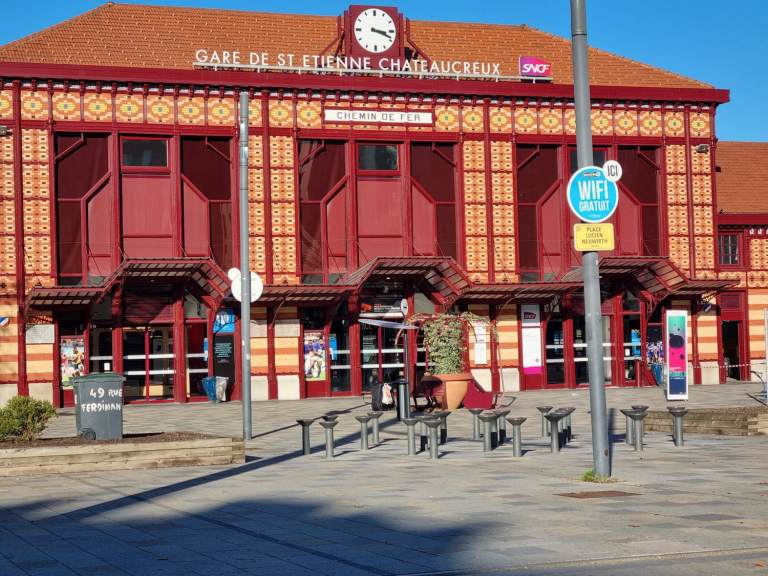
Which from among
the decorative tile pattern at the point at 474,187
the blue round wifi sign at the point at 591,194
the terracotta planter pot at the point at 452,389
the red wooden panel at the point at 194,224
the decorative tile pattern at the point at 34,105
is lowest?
the terracotta planter pot at the point at 452,389

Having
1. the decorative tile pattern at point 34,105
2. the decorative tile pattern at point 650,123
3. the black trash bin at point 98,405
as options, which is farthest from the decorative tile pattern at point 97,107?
the decorative tile pattern at point 650,123

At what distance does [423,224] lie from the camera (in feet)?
113

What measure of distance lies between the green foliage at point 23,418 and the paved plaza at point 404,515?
59.3 inches

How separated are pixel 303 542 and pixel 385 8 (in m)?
28.9

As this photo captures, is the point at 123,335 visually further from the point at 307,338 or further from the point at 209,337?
the point at 307,338

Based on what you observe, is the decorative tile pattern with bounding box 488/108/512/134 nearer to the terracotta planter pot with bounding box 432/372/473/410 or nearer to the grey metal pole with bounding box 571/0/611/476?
the terracotta planter pot with bounding box 432/372/473/410

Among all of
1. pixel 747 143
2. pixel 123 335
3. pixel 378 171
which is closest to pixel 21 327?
pixel 123 335

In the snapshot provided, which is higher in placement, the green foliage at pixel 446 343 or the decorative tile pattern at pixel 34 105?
the decorative tile pattern at pixel 34 105

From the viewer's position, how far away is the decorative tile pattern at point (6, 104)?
30781 mm

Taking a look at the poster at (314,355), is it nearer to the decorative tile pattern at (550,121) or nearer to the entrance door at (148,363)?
the entrance door at (148,363)

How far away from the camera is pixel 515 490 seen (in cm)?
1193

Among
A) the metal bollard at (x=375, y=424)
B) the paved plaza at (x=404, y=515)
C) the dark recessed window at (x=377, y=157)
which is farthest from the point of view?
the dark recessed window at (x=377, y=157)

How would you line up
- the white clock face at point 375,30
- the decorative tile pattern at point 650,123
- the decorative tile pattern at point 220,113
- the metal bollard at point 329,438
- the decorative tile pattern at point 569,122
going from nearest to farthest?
the metal bollard at point 329,438
the decorative tile pattern at point 220,113
the white clock face at point 375,30
the decorative tile pattern at point 569,122
the decorative tile pattern at point 650,123

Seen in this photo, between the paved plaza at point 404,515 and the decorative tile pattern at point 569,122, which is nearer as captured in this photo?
the paved plaza at point 404,515
